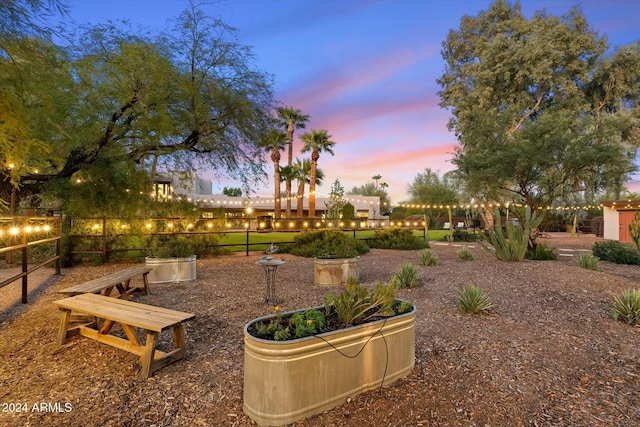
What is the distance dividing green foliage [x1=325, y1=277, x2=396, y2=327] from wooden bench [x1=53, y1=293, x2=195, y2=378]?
1.41m

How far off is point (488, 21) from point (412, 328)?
1126 inches

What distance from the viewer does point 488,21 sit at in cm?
2480

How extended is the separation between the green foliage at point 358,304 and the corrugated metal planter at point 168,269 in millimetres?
5077

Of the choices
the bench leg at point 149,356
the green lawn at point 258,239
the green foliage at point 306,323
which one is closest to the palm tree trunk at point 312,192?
the green lawn at point 258,239

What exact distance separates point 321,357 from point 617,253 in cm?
1167

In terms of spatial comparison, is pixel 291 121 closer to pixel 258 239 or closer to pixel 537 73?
pixel 258 239

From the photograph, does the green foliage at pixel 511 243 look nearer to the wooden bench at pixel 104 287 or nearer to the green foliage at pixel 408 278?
the green foliage at pixel 408 278

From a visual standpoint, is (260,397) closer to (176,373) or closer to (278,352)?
(278,352)

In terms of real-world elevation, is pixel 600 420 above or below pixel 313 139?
below

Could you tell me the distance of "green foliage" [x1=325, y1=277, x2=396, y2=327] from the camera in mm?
2990

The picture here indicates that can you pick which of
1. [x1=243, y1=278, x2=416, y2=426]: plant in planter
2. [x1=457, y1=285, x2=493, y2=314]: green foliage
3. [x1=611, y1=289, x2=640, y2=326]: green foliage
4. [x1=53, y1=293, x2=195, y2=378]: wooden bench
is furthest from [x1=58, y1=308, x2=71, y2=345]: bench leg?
[x1=611, y1=289, x2=640, y2=326]: green foliage

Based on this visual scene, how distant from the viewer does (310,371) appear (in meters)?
2.40

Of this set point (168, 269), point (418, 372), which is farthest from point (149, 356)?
point (168, 269)

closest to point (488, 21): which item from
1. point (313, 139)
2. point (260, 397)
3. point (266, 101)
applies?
point (313, 139)
